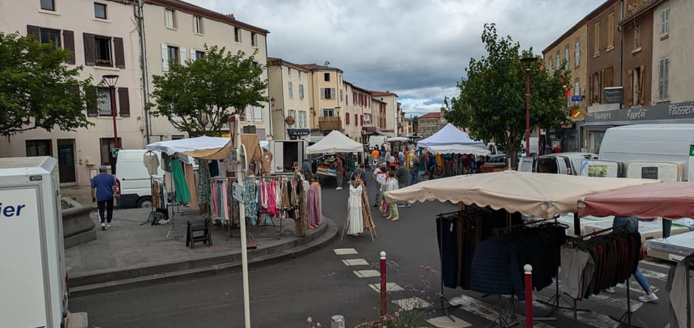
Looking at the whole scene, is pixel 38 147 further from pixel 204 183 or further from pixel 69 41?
pixel 204 183

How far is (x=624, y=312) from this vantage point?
6672mm

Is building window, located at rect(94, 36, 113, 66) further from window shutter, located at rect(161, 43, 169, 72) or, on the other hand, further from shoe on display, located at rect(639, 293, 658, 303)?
shoe on display, located at rect(639, 293, 658, 303)

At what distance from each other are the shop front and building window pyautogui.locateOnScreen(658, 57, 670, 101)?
3.22 feet

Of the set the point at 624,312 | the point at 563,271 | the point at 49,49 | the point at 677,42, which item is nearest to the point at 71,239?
the point at 563,271

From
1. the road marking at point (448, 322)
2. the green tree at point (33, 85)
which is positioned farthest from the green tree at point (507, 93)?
the green tree at point (33, 85)

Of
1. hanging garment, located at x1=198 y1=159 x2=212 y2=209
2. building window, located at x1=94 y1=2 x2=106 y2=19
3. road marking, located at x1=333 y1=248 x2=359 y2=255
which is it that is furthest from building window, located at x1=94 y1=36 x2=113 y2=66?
road marking, located at x1=333 y1=248 x2=359 y2=255

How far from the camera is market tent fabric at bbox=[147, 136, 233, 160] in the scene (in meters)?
10.3

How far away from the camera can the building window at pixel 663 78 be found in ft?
62.8

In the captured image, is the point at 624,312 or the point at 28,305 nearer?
the point at 28,305

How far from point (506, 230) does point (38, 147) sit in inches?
1068

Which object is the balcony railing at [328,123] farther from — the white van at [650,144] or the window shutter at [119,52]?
the white van at [650,144]

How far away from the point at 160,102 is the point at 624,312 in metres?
22.8

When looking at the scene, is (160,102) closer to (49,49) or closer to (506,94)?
(49,49)

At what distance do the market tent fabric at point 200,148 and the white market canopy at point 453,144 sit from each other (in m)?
12.2
